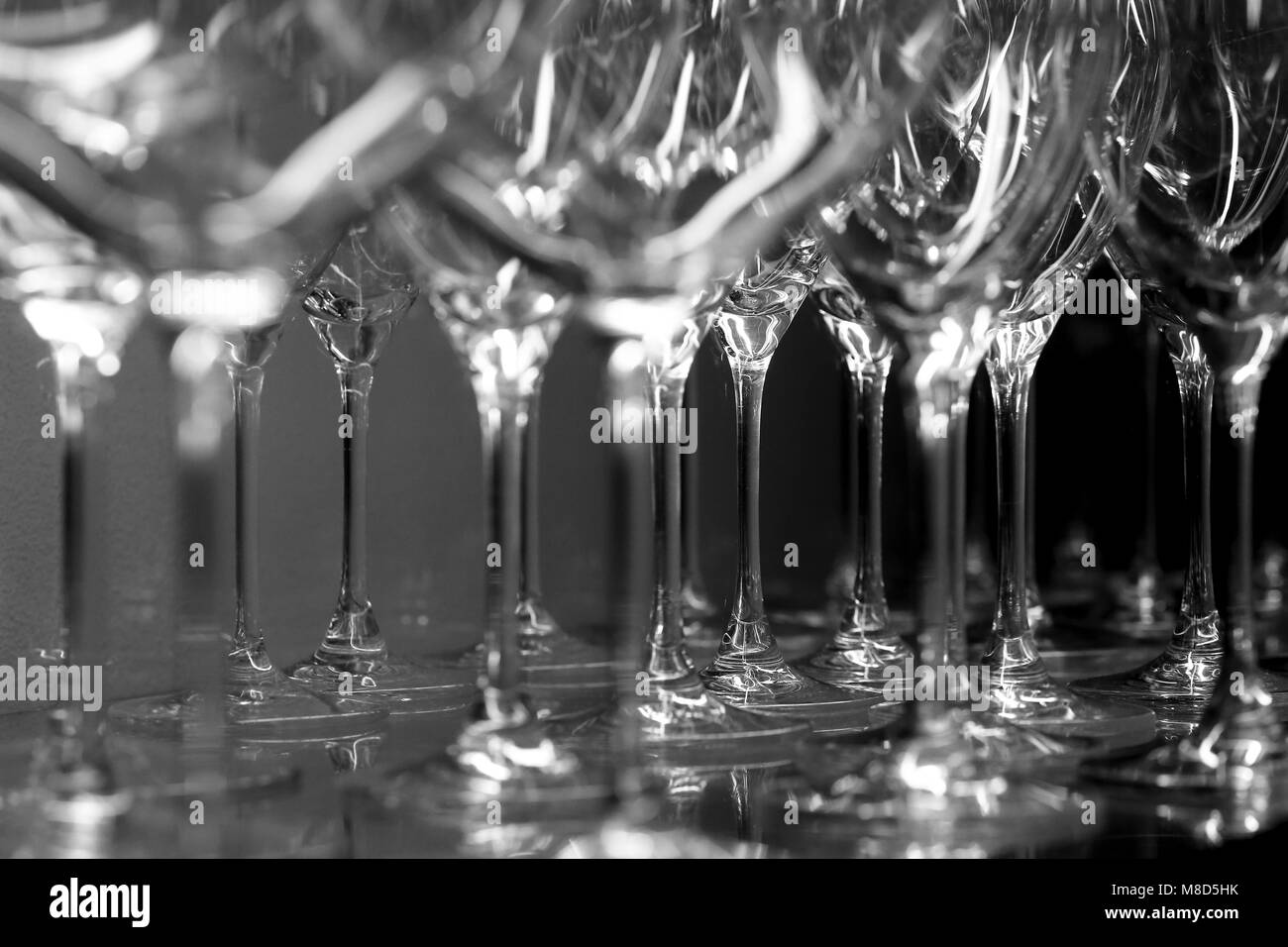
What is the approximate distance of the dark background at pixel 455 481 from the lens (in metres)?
0.76

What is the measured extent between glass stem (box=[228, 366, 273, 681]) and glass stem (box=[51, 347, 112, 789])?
0.16 meters

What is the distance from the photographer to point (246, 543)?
0.67 m

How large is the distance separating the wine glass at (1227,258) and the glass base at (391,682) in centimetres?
26

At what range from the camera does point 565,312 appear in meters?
0.50

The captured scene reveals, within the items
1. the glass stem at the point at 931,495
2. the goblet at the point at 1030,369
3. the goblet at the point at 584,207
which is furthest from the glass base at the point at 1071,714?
the goblet at the point at 584,207

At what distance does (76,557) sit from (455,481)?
18.8 inches

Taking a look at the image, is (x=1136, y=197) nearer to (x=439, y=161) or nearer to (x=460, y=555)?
(x=439, y=161)

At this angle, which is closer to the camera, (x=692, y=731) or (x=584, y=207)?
(x=584, y=207)

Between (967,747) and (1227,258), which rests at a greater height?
(1227,258)

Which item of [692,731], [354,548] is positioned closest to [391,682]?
[354,548]

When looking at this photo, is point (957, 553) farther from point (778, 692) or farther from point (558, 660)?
point (558, 660)

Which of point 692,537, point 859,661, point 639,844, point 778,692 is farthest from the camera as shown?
point 692,537

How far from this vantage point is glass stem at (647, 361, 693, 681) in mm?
589
